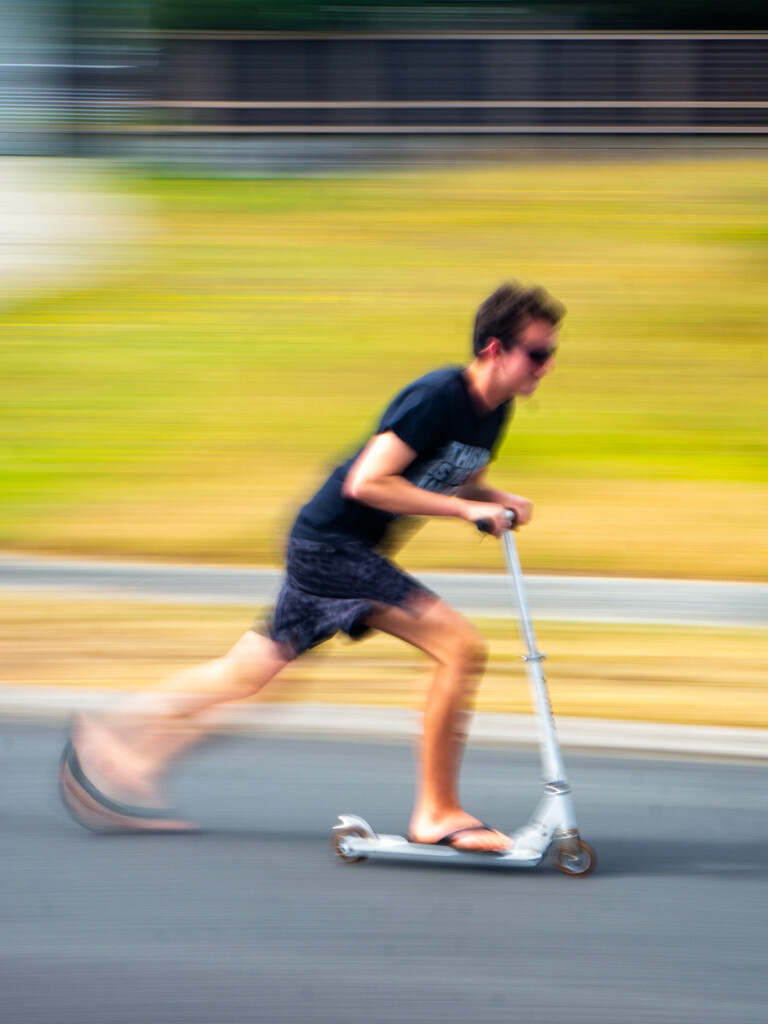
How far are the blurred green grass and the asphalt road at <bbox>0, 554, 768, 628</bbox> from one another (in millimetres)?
539

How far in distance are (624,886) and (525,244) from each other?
A: 37.7 ft

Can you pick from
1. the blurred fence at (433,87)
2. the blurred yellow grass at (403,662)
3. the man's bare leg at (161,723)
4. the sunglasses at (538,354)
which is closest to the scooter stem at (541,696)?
the sunglasses at (538,354)

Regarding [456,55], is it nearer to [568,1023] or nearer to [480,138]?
[480,138]

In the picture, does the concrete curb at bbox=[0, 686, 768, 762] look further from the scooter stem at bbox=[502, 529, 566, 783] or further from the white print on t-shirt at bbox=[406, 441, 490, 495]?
the white print on t-shirt at bbox=[406, 441, 490, 495]

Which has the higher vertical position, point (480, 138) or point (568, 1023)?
point (480, 138)

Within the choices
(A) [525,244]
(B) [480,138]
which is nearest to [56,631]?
(A) [525,244]

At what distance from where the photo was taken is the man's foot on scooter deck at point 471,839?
13.3 feet

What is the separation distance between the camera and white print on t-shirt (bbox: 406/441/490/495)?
3.95m

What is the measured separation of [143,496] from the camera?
31.1 ft

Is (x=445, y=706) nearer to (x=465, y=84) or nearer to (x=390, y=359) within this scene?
(x=390, y=359)

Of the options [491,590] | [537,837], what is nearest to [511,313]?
[537,837]

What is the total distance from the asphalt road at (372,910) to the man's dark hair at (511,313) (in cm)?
155

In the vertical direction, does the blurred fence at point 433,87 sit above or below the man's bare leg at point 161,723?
above

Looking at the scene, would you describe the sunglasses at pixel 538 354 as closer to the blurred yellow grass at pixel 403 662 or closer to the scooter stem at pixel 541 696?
the scooter stem at pixel 541 696
